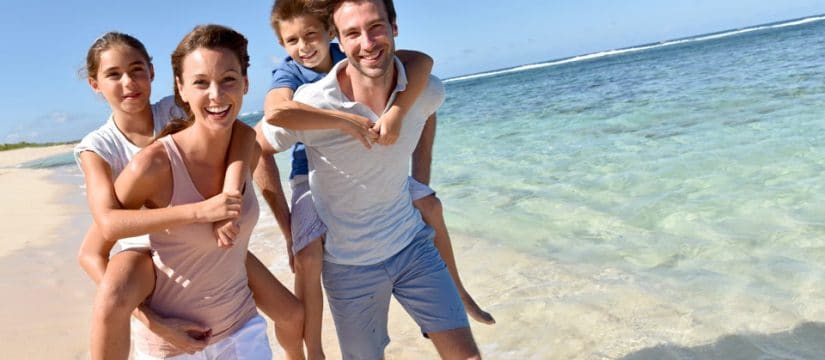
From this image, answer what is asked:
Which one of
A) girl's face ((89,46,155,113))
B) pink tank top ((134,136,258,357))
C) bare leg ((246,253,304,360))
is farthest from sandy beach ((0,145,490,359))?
girl's face ((89,46,155,113))

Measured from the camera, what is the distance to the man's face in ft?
8.77

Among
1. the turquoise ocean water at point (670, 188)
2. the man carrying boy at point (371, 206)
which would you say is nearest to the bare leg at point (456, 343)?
the man carrying boy at point (371, 206)

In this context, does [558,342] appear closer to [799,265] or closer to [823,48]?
[799,265]

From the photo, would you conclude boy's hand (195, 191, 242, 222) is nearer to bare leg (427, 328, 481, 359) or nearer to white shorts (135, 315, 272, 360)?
white shorts (135, 315, 272, 360)

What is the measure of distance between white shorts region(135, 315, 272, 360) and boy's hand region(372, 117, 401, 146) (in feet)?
2.90

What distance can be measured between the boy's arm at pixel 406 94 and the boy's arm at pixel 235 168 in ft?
1.67

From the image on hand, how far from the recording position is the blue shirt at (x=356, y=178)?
281 cm

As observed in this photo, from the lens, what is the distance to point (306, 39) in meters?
3.21

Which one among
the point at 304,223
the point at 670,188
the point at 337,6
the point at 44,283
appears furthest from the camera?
the point at 670,188

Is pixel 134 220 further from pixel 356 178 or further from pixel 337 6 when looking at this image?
pixel 337 6

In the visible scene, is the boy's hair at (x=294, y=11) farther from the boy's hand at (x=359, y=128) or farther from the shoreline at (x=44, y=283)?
the shoreline at (x=44, y=283)

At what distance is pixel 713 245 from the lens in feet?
17.9

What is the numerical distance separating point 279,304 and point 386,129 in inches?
34.8

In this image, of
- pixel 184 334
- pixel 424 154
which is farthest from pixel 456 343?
pixel 184 334
